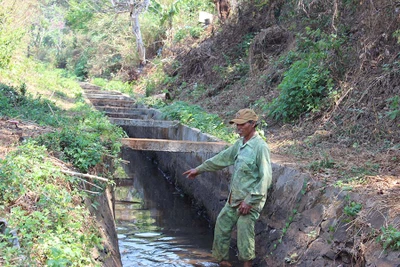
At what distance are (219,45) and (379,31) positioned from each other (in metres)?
9.65

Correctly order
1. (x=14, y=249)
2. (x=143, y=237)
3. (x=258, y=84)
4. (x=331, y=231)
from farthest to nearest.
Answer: (x=258, y=84)
(x=143, y=237)
(x=331, y=231)
(x=14, y=249)

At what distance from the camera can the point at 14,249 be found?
3.47m

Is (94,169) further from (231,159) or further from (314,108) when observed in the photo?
(314,108)

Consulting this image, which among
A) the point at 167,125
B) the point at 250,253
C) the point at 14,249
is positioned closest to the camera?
the point at 14,249

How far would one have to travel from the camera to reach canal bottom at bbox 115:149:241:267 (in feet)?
24.0

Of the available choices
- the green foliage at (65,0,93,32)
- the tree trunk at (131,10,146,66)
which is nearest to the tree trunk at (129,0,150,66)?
the tree trunk at (131,10,146,66)

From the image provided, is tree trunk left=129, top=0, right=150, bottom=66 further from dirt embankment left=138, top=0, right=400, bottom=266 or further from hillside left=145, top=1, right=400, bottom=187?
dirt embankment left=138, top=0, right=400, bottom=266

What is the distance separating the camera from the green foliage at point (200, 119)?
393 inches

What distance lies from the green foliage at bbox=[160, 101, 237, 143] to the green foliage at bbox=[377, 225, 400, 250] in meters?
4.68

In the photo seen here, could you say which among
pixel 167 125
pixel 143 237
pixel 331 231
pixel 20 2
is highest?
pixel 20 2

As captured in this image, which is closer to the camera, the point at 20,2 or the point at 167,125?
the point at 167,125

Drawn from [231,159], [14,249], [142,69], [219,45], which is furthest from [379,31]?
[142,69]

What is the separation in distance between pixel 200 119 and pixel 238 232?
6.18 meters

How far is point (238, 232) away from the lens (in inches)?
237
